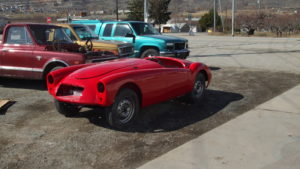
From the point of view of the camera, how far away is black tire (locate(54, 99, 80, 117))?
5.89 meters

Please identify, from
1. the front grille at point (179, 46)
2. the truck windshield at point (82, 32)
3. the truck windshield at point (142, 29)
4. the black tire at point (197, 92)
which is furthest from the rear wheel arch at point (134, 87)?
the truck windshield at point (142, 29)

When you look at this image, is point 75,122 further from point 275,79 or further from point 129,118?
point 275,79

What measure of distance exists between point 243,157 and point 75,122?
292 cm

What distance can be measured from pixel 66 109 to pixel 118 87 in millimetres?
1385

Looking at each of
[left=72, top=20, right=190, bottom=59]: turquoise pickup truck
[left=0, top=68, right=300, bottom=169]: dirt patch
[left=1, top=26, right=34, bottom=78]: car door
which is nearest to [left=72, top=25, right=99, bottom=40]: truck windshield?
[left=72, top=20, right=190, bottom=59]: turquoise pickup truck

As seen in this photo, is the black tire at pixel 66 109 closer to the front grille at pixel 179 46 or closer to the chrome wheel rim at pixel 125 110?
the chrome wheel rim at pixel 125 110

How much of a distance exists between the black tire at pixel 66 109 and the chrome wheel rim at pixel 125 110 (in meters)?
1.02

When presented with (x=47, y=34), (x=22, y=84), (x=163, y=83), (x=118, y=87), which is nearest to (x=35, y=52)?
(x=47, y=34)

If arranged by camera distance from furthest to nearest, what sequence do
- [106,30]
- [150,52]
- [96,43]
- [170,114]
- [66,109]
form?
1. [106,30]
2. [150,52]
3. [96,43]
4. [170,114]
5. [66,109]

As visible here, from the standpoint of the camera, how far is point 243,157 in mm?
4340

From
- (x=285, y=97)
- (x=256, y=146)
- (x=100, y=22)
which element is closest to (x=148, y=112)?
(x=256, y=146)

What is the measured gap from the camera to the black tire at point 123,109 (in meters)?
5.23

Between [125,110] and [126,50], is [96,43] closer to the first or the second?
[126,50]

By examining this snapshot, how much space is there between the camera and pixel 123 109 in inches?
214
